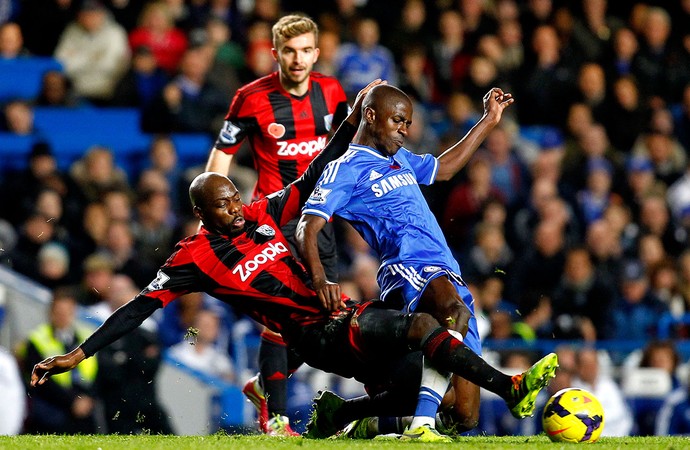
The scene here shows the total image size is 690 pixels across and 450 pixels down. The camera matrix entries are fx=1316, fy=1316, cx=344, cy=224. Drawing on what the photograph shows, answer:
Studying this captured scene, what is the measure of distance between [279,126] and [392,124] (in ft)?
4.42

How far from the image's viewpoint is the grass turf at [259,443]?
6754mm

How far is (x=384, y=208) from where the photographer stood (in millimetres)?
7355

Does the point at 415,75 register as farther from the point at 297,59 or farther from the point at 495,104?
the point at 495,104

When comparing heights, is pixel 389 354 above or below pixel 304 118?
below

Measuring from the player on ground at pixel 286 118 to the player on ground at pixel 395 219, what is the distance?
96cm

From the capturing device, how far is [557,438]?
7117mm

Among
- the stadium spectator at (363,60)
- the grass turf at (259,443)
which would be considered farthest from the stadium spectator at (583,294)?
the grass turf at (259,443)

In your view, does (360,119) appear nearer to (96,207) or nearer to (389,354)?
(389,354)

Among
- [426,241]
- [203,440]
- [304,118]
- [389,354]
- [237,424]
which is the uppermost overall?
[304,118]

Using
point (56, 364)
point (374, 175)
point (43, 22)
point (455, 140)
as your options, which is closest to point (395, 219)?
point (374, 175)

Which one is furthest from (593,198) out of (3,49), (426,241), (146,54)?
(426,241)

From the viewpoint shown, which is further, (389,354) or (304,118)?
(304,118)

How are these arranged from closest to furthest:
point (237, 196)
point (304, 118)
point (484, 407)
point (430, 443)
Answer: point (430, 443)
point (237, 196)
point (304, 118)
point (484, 407)

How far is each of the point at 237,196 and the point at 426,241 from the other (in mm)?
1085
